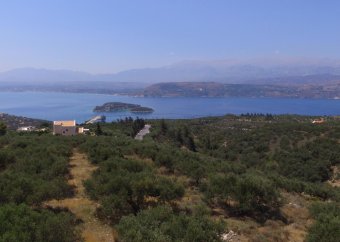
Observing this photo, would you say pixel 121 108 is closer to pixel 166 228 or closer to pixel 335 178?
pixel 335 178

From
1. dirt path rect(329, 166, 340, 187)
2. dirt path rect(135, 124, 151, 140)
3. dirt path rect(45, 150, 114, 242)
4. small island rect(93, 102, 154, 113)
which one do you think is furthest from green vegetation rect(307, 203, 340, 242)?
small island rect(93, 102, 154, 113)

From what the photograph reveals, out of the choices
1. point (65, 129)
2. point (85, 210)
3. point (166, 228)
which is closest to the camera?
point (166, 228)

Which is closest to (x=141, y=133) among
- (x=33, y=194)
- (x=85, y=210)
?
(x=85, y=210)

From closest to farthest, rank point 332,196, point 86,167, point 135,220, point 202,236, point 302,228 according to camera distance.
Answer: point 202,236 → point 135,220 → point 302,228 → point 86,167 → point 332,196

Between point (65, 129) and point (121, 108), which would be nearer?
point (65, 129)

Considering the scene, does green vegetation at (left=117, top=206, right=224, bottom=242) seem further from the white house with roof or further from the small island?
the small island

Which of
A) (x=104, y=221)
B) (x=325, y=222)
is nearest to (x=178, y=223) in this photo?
(x=104, y=221)

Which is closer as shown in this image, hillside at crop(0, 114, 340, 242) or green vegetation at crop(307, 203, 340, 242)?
hillside at crop(0, 114, 340, 242)

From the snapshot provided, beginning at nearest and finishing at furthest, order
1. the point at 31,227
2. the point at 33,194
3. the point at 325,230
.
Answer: the point at 31,227 → the point at 325,230 → the point at 33,194

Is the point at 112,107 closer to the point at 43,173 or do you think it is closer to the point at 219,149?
the point at 219,149
